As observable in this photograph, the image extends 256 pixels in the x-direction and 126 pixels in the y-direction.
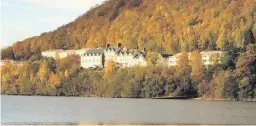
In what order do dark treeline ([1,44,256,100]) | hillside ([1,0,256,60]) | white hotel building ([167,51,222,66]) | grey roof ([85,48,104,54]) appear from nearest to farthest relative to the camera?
dark treeline ([1,44,256,100]), white hotel building ([167,51,222,66]), hillside ([1,0,256,60]), grey roof ([85,48,104,54])

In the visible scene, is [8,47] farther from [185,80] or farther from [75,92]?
[185,80]

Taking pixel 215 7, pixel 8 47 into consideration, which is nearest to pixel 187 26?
pixel 215 7

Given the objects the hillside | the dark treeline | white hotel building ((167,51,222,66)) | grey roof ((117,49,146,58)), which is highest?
the hillside

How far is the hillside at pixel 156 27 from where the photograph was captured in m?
81.8

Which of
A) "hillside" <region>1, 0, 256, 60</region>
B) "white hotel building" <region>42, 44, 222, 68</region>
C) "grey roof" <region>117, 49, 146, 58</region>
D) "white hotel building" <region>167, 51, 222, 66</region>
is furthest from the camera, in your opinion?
"grey roof" <region>117, 49, 146, 58</region>

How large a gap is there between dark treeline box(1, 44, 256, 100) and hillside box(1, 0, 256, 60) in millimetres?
5602

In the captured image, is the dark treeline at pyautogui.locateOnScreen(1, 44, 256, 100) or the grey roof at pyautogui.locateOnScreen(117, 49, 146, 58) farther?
the grey roof at pyautogui.locateOnScreen(117, 49, 146, 58)

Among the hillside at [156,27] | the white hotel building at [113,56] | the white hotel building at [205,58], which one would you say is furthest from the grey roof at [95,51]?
the white hotel building at [205,58]

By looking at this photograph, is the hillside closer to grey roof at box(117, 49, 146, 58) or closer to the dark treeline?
grey roof at box(117, 49, 146, 58)

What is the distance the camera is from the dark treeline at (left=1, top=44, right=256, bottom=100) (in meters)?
60.1

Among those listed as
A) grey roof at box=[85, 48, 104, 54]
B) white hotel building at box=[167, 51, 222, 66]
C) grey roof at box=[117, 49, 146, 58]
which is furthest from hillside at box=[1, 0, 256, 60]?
grey roof at box=[85, 48, 104, 54]

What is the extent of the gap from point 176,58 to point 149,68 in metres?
6.67

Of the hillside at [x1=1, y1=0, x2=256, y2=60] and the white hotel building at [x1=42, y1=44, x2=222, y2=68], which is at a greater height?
the hillside at [x1=1, y1=0, x2=256, y2=60]

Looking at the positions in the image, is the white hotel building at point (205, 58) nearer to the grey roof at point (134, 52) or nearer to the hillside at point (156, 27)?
the hillside at point (156, 27)
